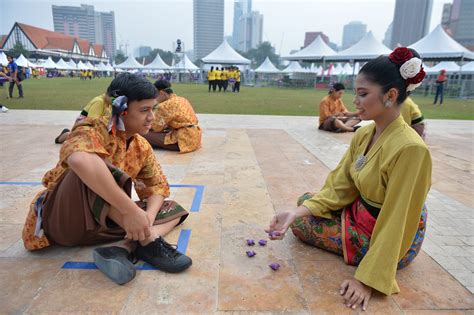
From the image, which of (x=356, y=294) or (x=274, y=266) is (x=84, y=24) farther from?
(x=356, y=294)

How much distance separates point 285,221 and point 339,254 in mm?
498

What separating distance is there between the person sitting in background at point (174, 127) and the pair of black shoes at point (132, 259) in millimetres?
3028

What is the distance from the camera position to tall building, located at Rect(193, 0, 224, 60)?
234 ft

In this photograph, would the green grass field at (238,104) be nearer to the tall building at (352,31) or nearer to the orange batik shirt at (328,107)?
the orange batik shirt at (328,107)

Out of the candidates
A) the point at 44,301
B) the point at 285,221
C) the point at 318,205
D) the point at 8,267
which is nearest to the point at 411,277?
the point at 318,205

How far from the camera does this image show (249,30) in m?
93.5

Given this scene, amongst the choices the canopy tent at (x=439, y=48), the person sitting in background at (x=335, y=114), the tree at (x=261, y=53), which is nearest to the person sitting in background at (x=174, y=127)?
the person sitting in background at (x=335, y=114)

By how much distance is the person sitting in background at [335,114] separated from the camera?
7410mm

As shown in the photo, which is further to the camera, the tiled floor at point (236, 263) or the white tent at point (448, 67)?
the white tent at point (448, 67)

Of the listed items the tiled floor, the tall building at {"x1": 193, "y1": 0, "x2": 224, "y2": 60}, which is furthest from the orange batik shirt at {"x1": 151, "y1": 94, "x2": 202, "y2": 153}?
the tall building at {"x1": 193, "y1": 0, "x2": 224, "y2": 60}

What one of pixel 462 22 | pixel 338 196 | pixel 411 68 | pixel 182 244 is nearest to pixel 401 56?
pixel 411 68

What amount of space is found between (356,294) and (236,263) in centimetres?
73

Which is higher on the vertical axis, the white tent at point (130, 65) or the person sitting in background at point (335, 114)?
the white tent at point (130, 65)

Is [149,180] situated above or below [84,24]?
Result: below
